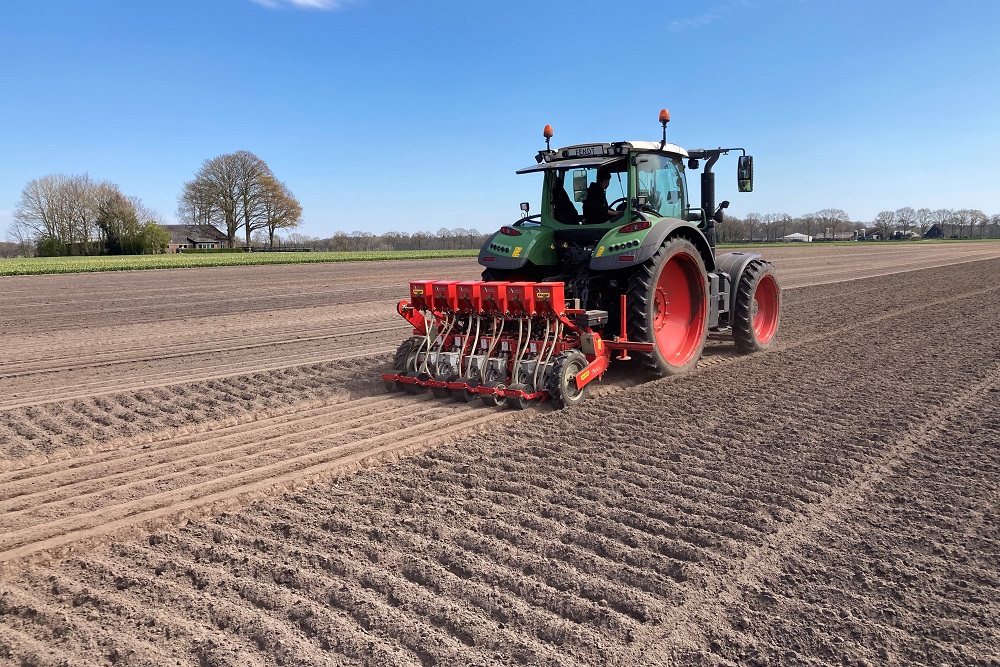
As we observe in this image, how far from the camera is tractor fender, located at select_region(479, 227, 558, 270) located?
674 centimetres

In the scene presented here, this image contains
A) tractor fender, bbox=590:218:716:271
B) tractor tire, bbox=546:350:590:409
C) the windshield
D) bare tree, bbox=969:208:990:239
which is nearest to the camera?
tractor tire, bbox=546:350:590:409

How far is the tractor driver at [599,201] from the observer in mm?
6977

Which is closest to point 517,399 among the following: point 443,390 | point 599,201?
point 443,390

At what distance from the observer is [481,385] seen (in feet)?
19.3

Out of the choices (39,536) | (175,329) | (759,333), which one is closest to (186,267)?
(175,329)

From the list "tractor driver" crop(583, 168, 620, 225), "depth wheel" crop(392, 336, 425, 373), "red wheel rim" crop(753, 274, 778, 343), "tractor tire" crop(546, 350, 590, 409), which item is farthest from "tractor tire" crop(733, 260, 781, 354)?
"depth wheel" crop(392, 336, 425, 373)

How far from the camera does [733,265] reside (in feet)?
26.7

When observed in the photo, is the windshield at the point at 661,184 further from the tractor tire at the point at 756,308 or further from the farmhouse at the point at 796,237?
the farmhouse at the point at 796,237

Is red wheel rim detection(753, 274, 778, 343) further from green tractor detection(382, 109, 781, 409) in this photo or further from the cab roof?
the cab roof

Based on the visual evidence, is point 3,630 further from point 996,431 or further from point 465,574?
point 996,431

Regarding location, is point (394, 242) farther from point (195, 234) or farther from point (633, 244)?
point (633, 244)

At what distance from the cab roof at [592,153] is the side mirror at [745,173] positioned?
712mm

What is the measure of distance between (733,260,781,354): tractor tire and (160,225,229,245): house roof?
2225 inches

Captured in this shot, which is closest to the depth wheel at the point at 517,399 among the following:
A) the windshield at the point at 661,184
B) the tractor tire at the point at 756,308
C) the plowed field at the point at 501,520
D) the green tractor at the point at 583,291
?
the green tractor at the point at 583,291
